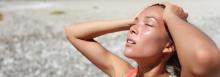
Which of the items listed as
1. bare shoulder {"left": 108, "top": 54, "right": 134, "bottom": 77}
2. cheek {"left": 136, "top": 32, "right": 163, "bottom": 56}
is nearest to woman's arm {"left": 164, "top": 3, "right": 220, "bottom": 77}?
cheek {"left": 136, "top": 32, "right": 163, "bottom": 56}

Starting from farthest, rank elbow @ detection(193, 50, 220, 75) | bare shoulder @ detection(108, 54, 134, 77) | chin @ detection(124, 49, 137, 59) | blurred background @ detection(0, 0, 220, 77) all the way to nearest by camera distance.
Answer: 1. blurred background @ detection(0, 0, 220, 77)
2. bare shoulder @ detection(108, 54, 134, 77)
3. chin @ detection(124, 49, 137, 59)
4. elbow @ detection(193, 50, 220, 75)

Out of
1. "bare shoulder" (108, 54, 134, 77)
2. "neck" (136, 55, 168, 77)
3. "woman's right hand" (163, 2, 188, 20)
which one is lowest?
"bare shoulder" (108, 54, 134, 77)

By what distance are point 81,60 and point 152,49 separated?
27.8 ft

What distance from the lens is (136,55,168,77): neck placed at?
4.07m

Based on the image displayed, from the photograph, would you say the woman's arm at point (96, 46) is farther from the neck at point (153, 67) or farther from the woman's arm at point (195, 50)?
the woman's arm at point (195, 50)

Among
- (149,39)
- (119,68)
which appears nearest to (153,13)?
(149,39)

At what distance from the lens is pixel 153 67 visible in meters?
4.12

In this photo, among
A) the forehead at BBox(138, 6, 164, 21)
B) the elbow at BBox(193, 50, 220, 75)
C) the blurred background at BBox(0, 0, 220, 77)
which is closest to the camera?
the elbow at BBox(193, 50, 220, 75)

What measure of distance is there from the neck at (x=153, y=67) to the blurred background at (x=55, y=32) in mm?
6457

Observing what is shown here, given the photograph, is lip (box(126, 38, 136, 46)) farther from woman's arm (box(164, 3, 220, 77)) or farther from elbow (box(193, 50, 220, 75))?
elbow (box(193, 50, 220, 75))

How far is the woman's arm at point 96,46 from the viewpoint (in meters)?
4.72

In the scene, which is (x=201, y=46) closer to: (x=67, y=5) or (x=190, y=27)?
(x=190, y=27)

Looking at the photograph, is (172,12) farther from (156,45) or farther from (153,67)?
(153,67)

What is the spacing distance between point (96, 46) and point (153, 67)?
2.75ft
